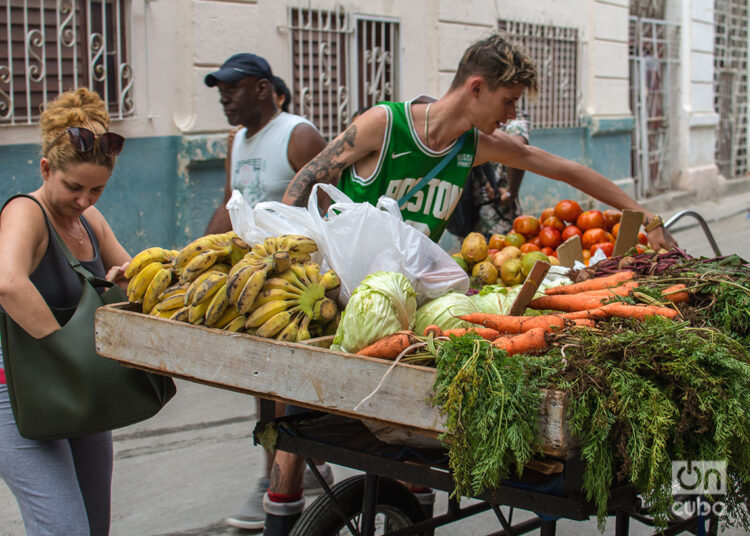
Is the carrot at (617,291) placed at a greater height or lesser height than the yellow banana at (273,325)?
greater

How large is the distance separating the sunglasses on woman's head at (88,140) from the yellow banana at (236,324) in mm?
741

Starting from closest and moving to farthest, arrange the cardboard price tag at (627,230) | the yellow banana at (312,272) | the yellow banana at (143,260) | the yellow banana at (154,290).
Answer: the yellow banana at (312,272), the yellow banana at (154,290), the yellow banana at (143,260), the cardboard price tag at (627,230)

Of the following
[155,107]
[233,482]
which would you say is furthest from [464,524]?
[155,107]

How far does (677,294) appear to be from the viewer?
2.58 metres

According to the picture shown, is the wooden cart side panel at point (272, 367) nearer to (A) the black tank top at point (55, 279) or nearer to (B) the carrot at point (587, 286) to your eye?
(A) the black tank top at point (55, 279)

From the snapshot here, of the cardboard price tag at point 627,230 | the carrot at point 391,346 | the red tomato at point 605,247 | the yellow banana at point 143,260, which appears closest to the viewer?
the carrot at point 391,346

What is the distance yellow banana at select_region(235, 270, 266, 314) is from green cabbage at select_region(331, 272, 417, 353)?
25 cm

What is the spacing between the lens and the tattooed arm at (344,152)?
3.22 m

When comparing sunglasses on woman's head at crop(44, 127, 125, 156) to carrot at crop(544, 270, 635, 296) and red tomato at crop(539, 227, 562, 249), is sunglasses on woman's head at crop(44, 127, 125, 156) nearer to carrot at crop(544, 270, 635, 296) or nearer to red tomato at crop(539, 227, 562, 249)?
carrot at crop(544, 270, 635, 296)

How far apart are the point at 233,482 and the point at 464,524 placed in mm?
1260

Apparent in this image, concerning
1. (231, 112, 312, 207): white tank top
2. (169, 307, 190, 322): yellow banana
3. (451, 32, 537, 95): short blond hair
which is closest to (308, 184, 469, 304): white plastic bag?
(169, 307, 190, 322): yellow banana

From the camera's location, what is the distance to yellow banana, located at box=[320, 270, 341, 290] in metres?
2.49

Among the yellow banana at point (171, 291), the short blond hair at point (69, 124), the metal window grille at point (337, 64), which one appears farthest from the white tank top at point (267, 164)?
the metal window grille at point (337, 64)

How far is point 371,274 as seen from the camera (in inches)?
96.2
